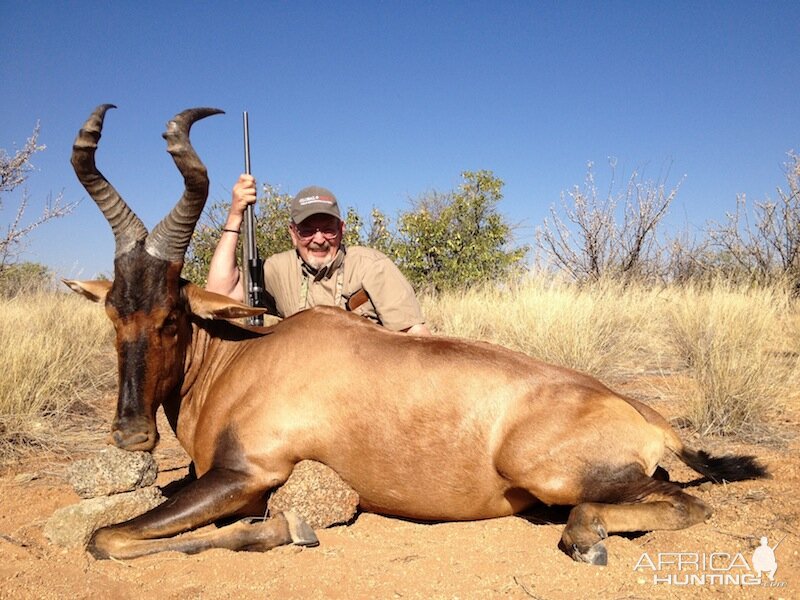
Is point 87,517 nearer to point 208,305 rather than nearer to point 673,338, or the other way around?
point 208,305

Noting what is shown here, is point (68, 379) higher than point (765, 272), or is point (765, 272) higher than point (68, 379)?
point (765, 272)

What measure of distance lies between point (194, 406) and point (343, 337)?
110 cm

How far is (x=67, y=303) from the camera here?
50.1ft

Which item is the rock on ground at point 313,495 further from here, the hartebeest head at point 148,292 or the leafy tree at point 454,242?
the leafy tree at point 454,242

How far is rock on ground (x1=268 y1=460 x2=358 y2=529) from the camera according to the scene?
3.84 m

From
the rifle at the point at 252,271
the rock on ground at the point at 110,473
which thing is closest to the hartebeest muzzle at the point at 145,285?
the rock on ground at the point at 110,473

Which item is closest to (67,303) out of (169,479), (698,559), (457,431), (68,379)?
(68,379)

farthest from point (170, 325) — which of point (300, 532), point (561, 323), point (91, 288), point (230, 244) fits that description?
point (561, 323)

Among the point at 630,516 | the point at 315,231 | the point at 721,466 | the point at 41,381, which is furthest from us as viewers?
the point at 41,381

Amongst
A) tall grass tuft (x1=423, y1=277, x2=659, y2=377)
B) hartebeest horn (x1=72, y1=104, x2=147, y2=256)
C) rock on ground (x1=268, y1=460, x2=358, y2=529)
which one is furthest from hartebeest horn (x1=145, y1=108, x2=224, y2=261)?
tall grass tuft (x1=423, y1=277, x2=659, y2=377)

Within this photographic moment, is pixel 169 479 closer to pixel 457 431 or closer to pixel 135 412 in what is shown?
pixel 135 412

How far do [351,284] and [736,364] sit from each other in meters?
4.10

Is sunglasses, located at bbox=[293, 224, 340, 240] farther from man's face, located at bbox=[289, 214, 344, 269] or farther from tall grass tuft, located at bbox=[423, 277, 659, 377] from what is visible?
tall grass tuft, located at bbox=[423, 277, 659, 377]

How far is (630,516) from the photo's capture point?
12.0 ft
